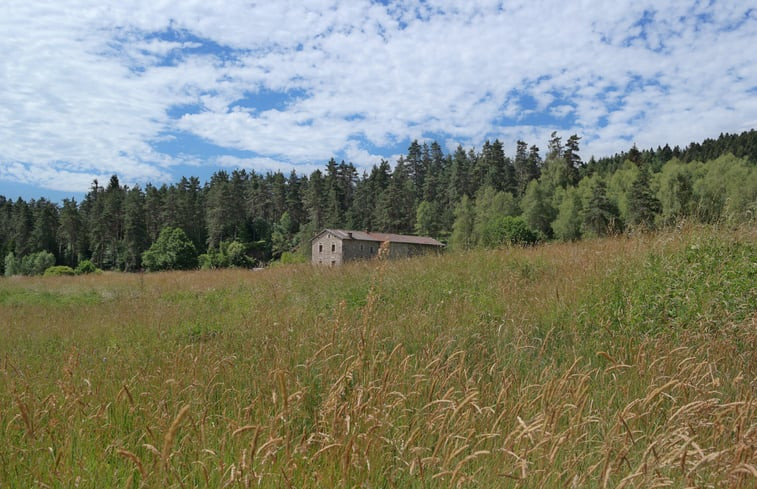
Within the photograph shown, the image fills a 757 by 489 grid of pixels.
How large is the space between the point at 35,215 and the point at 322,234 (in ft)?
204

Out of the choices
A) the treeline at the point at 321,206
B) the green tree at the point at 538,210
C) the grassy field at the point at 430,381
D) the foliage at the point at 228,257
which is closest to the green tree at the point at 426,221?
the treeline at the point at 321,206

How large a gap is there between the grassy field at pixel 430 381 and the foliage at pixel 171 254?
61.1m

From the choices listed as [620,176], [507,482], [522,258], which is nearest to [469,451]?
[507,482]

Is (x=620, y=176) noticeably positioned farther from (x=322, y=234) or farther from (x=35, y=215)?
(x=35, y=215)

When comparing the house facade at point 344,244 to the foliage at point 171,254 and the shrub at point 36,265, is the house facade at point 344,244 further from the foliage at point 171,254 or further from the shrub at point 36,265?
the shrub at point 36,265

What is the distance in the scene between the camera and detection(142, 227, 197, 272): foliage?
65.9 meters

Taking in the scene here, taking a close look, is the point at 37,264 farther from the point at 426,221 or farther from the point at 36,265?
the point at 426,221

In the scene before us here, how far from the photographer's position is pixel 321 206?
93625mm

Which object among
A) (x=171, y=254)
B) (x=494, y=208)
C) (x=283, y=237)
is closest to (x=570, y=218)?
(x=494, y=208)

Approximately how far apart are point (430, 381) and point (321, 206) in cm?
9187

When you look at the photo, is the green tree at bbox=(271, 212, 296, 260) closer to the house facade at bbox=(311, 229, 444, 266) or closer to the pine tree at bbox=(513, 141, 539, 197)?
the house facade at bbox=(311, 229, 444, 266)

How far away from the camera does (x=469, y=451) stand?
7.84ft

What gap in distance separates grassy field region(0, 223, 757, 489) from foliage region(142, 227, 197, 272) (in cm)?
6108

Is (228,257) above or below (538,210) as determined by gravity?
below
